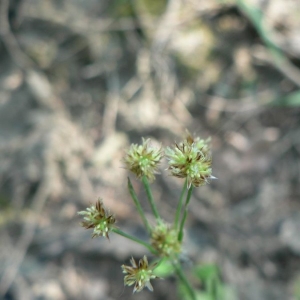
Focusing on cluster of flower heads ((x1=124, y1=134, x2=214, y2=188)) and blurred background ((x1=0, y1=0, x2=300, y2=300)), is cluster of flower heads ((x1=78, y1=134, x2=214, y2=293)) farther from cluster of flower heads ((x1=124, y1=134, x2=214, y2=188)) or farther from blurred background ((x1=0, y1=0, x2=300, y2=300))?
blurred background ((x1=0, y1=0, x2=300, y2=300))

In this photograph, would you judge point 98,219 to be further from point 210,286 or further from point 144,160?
point 210,286

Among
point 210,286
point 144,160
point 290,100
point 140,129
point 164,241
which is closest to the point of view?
point 144,160

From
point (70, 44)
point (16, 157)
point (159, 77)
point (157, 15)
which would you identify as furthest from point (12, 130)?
point (157, 15)

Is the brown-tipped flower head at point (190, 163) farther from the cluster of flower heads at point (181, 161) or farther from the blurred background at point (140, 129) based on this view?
the blurred background at point (140, 129)

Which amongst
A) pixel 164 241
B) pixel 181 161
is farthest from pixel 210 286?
pixel 181 161

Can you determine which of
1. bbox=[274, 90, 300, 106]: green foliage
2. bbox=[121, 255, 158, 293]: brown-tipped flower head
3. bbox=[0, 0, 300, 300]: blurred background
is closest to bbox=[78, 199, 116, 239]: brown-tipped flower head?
bbox=[121, 255, 158, 293]: brown-tipped flower head
